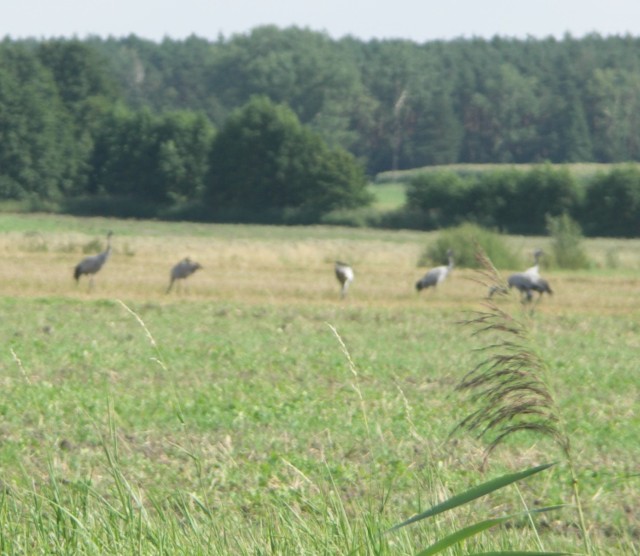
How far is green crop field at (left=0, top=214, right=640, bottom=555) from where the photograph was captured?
3879mm

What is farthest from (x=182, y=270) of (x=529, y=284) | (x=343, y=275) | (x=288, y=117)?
(x=288, y=117)

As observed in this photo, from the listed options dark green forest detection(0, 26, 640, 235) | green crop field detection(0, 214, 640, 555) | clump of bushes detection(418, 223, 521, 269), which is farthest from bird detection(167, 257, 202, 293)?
dark green forest detection(0, 26, 640, 235)

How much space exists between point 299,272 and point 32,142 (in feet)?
146

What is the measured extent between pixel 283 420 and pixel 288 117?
61.9 m

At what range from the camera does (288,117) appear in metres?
70.3

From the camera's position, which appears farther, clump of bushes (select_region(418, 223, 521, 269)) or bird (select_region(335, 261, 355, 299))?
clump of bushes (select_region(418, 223, 521, 269))

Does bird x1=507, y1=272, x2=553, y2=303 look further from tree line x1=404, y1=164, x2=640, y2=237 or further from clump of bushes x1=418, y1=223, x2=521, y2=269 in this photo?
tree line x1=404, y1=164, x2=640, y2=237

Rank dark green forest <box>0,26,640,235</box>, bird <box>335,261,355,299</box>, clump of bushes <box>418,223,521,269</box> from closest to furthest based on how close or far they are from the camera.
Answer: bird <box>335,261,355,299</box> < clump of bushes <box>418,223,521,269</box> < dark green forest <box>0,26,640,235</box>

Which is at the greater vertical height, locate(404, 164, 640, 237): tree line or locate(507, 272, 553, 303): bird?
locate(507, 272, 553, 303): bird

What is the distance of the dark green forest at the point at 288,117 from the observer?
67812mm

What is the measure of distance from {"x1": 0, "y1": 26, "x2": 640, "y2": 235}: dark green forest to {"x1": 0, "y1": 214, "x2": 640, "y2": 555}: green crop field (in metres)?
41.7

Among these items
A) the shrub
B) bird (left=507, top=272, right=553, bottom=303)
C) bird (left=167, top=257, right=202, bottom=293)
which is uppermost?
bird (left=507, top=272, right=553, bottom=303)

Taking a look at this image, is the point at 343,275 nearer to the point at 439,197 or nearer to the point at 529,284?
the point at 529,284

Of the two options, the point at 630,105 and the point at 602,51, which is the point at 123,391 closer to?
the point at 630,105
